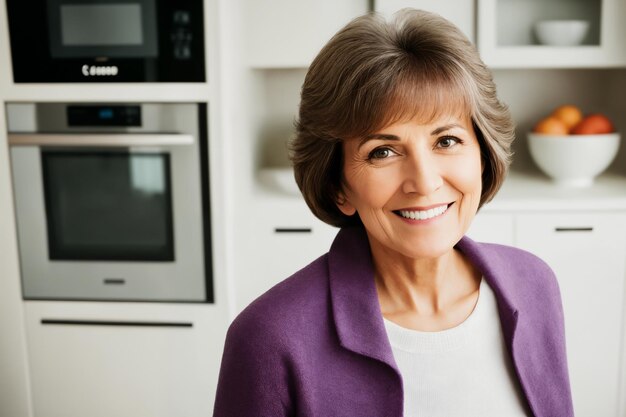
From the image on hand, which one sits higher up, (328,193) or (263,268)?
(328,193)

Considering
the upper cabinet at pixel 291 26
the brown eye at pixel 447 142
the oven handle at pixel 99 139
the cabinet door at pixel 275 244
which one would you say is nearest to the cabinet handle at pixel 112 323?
the cabinet door at pixel 275 244

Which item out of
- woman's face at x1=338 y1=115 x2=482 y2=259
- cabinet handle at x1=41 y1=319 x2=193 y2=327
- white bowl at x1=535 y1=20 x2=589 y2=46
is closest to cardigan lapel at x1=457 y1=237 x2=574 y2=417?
woman's face at x1=338 y1=115 x2=482 y2=259

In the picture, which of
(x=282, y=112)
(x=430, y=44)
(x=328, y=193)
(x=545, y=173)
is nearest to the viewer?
(x=430, y=44)

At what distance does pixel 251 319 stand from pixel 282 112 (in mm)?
2042

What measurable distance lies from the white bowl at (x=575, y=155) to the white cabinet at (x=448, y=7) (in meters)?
0.52

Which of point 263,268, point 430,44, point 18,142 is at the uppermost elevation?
point 430,44

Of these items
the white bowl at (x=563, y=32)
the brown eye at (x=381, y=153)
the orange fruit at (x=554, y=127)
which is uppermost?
the white bowl at (x=563, y=32)

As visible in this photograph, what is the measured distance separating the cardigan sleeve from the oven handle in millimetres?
1317

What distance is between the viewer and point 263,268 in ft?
7.96

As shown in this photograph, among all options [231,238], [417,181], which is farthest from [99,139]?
[417,181]

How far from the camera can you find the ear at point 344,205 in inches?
43.3

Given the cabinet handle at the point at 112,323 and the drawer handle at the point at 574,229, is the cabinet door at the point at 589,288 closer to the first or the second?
the drawer handle at the point at 574,229

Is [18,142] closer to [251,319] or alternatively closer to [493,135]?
[251,319]

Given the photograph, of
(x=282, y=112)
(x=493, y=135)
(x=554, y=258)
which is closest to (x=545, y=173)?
(x=554, y=258)
